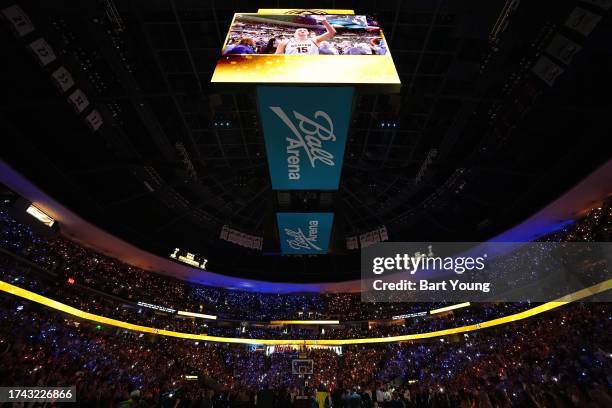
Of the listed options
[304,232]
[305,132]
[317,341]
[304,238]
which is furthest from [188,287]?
[305,132]

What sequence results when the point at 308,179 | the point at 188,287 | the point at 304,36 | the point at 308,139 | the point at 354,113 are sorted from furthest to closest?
the point at 188,287 → the point at 308,179 → the point at 308,139 → the point at 354,113 → the point at 304,36

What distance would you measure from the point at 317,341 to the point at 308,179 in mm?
29435

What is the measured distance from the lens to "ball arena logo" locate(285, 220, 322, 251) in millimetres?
11539

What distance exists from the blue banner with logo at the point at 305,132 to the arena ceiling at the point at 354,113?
0.60m

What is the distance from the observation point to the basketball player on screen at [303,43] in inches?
171

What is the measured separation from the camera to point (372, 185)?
55.7 feet

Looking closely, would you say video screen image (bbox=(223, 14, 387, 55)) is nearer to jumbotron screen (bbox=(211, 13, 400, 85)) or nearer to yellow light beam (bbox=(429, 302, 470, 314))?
jumbotron screen (bbox=(211, 13, 400, 85))

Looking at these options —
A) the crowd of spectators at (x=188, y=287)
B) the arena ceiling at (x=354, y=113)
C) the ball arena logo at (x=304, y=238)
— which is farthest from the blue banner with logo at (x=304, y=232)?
the crowd of spectators at (x=188, y=287)

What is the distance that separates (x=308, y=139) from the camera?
19.7ft

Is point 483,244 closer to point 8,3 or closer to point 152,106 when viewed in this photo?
point 152,106

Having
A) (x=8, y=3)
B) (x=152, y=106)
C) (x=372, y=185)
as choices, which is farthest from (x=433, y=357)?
(x=8, y=3)
